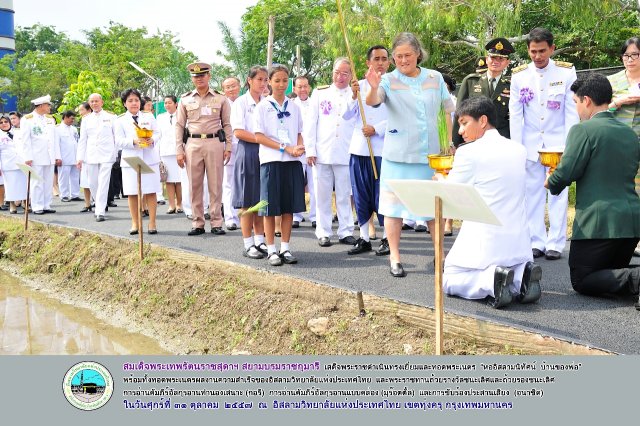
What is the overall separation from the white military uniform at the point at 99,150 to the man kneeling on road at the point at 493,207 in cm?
701

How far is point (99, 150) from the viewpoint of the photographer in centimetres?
1060

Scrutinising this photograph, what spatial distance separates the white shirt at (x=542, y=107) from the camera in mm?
5988

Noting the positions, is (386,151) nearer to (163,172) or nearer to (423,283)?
(423,283)

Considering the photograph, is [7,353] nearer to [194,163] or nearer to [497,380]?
[194,163]

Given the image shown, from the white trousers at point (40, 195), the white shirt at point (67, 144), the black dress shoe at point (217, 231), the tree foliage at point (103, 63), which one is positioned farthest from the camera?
the tree foliage at point (103, 63)

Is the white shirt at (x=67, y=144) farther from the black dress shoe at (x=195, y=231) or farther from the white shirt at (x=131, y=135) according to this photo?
the black dress shoe at (x=195, y=231)

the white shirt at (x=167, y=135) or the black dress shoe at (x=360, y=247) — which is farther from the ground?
the white shirt at (x=167, y=135)

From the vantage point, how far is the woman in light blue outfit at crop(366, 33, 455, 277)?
5.29 meters

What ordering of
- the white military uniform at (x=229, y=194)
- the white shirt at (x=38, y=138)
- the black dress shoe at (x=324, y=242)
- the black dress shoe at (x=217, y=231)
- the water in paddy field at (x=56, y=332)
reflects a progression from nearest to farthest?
the water in paddy field at (x=56, y=332), the black dress shoe at (x=324, y=242), the black dress shoe at (x=217, y=231), the white military uniform at (x=229, y=194), the white shirt at (x=38, y=138)

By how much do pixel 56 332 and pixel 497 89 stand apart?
16.3ft

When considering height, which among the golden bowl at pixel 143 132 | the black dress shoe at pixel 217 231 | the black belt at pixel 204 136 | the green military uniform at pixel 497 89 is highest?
the green military uniform at pixel 497 89

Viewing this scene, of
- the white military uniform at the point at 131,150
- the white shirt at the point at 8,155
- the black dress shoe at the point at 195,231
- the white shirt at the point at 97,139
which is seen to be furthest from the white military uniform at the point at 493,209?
the white shirt at the point at 8,155

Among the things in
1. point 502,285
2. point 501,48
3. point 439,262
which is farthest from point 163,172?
point 439,262

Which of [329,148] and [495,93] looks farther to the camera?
[329,148]
